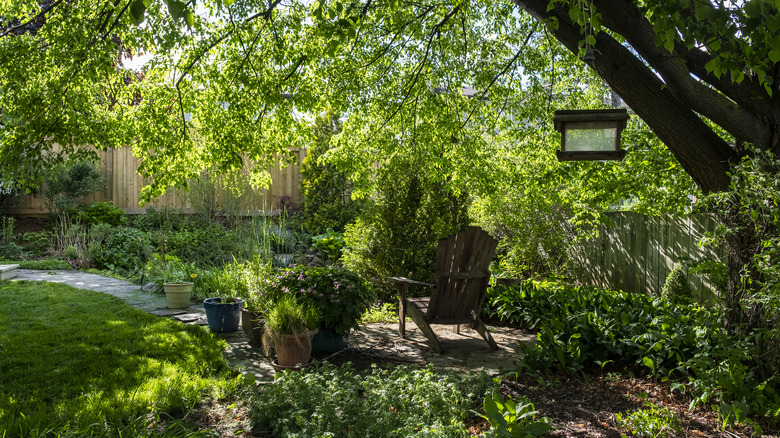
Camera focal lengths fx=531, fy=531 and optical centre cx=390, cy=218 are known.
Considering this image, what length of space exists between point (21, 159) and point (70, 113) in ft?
1.54

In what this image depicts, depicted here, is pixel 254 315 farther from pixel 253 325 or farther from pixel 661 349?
pixel 661 349

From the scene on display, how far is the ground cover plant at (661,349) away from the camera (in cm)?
285

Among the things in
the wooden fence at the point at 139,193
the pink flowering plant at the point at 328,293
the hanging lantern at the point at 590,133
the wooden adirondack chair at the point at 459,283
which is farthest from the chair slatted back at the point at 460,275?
the wooden fence at the point at 139,193

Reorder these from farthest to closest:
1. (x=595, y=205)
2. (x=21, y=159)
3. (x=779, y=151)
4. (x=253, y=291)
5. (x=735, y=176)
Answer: (x=595, y=205) → (x=253, y=291) → (x=21, y=159) → (x=779, y=151) → (x=735, y=176)

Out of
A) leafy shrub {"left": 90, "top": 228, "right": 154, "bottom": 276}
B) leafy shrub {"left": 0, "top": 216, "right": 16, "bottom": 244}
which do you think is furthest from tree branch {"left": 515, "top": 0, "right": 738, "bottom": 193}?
leafy shrub {"left": 0, "top": 216, "right": 16, "bottom": 244}

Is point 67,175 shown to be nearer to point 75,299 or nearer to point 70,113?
point 75,299

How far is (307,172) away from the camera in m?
10.2

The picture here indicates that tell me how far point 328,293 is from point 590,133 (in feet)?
7.31

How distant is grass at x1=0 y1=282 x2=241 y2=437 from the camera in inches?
101

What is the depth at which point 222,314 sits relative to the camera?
183 inches

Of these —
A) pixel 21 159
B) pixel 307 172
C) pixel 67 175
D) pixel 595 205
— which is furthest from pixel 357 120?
pixel 67 175

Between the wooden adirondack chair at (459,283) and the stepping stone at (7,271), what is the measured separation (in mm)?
5696

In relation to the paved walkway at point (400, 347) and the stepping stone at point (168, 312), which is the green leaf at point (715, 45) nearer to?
the paved walkway at point (400, 347)

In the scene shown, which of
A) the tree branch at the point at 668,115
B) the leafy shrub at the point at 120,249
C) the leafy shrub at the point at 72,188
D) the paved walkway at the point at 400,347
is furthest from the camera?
the leafy shrub at the point at 72,188
